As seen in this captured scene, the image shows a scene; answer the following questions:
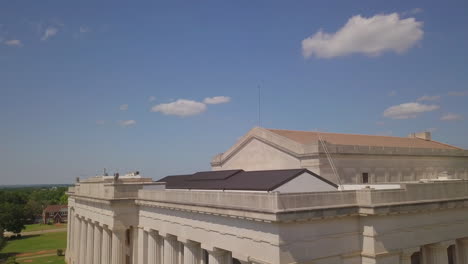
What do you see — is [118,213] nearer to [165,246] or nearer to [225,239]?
[165,246]

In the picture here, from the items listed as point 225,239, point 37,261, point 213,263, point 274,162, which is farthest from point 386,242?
point 37,261

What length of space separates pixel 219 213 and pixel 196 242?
631 cm

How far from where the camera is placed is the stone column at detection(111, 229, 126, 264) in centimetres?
3612

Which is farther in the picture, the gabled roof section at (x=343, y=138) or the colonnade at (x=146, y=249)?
the gabled roof section at (x=343, y=138)

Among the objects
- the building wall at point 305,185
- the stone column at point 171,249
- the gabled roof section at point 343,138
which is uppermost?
the gabled roof section at point 343,138

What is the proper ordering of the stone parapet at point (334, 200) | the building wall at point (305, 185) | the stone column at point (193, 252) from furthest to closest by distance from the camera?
1. the stone column at point (193, 252)
2. the building wall at point (305, 185)
3. the stone parapet at point (334, 200)

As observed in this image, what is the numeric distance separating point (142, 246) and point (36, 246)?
232ft

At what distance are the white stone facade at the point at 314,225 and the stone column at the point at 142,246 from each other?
120cm

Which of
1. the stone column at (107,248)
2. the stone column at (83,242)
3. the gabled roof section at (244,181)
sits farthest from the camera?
the stone column at (83,242)

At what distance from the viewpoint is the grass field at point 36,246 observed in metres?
71.6

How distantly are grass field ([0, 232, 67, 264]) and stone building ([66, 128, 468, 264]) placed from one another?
41.6 m

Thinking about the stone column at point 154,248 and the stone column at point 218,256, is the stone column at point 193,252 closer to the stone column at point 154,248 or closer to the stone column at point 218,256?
the stone column at point 218,256

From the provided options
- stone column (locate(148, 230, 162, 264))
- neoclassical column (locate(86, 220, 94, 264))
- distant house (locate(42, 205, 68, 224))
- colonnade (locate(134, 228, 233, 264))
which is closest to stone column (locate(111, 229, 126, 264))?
colonnade (locate(134, 228, 233, 264))

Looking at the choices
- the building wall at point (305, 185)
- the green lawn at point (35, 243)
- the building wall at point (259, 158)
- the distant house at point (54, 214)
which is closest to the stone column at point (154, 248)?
the building wall at point (259, 158)
